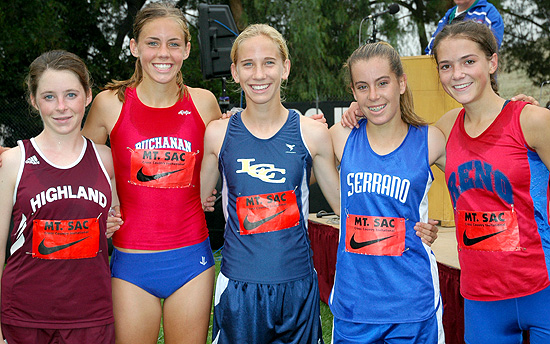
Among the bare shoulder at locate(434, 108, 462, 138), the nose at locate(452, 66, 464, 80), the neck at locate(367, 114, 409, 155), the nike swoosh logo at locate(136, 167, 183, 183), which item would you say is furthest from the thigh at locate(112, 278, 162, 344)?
the nose at locate(452, 66, 464, 80)

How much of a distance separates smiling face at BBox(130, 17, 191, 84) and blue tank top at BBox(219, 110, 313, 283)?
42 cm

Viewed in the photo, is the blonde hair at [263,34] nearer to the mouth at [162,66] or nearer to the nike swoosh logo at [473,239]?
the mouth at [162,66]

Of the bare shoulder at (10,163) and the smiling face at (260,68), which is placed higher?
the smiling face at (260,68)

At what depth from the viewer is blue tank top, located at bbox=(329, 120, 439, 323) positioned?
202cm

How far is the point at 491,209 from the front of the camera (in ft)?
6.39

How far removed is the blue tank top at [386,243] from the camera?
2.02 metres

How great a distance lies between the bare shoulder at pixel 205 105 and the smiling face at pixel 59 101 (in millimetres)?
519

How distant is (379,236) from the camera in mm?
2039

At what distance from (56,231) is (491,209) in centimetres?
159

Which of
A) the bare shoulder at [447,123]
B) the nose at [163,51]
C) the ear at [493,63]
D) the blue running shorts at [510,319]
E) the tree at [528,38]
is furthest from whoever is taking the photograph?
the tree at [528,38]

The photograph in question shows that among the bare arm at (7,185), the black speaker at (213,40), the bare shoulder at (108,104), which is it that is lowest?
the bare arm at (7,185)

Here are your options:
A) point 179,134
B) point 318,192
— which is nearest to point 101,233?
point 179,134

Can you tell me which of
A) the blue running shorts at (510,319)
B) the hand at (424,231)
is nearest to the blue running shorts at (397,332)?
the blue running shorts at (510,319)

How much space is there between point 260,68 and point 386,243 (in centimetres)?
87
